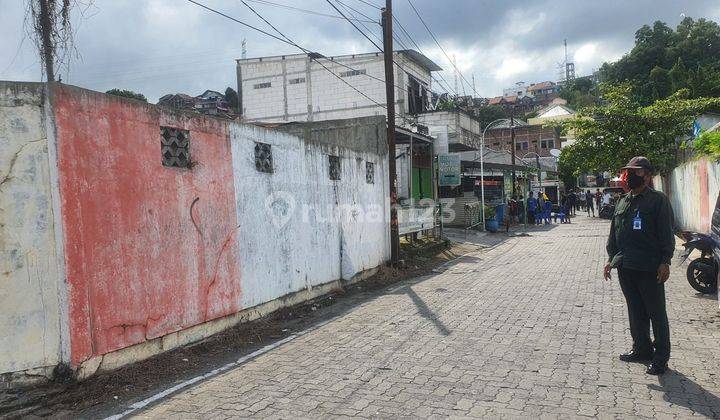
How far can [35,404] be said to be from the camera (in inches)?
176

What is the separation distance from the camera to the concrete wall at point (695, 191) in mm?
13477

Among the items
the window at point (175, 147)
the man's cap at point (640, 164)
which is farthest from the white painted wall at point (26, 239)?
the man's cap at point (640, 164)

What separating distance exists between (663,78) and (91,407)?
48.8m

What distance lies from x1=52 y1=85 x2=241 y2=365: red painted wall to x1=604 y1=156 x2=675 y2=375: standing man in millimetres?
4550

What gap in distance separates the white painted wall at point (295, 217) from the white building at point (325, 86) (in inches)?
759

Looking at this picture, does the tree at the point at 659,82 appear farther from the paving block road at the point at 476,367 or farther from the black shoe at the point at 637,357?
the black shoe at the point at 637,357

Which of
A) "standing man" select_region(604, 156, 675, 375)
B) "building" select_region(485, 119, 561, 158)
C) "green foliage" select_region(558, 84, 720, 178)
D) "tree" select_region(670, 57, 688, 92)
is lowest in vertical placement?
"standing man" select_region(604, 156, 675, 375)

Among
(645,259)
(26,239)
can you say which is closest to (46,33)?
(26,239)

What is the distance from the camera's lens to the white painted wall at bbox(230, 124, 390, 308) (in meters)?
7.34

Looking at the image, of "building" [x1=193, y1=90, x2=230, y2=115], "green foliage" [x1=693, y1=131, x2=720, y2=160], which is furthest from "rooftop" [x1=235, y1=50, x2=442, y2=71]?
"green foliage" [x1=693, y1=131, x2=720, y2=160]

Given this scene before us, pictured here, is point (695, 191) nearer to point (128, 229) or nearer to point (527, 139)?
point (128, 229)

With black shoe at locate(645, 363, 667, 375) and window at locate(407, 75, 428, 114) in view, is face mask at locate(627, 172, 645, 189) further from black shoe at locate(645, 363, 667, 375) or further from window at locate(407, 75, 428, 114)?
window at locate(407, 75, 428, 114)

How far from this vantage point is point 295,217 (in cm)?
855

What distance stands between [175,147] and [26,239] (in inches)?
78.7
